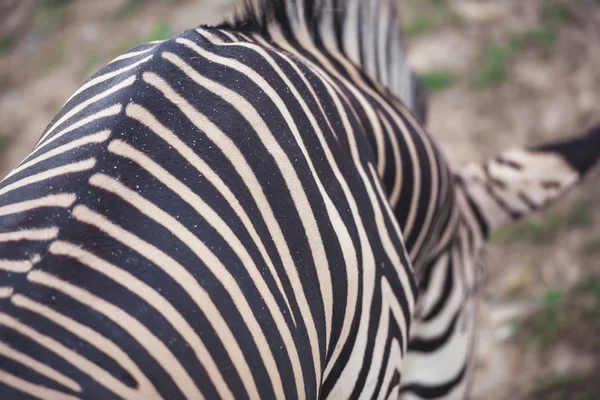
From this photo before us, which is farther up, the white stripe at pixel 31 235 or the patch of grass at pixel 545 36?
the white stripe at pixel 31 235

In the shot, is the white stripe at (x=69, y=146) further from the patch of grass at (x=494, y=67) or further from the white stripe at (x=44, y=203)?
the patch of grass at (x=494, y=67)

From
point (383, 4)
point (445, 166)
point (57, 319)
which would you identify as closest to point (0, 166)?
point (383, 4)

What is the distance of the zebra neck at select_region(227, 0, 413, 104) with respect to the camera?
1.37 m

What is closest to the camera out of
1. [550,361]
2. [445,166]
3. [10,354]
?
[10,354]

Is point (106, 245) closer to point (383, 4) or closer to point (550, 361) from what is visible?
point (383, 4)

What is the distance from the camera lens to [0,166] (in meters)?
4.14

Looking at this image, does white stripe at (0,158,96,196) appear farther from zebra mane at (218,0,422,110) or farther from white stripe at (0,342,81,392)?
zebra mane at (218,0,422,110)

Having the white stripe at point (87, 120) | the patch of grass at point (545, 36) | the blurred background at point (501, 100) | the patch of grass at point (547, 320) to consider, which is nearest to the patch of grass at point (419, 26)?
the blurred background at point (501, 100)

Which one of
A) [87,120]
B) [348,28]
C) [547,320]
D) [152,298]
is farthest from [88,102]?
[547,320]

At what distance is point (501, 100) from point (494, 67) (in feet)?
0.85

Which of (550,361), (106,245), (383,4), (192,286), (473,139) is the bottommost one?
(550,361)

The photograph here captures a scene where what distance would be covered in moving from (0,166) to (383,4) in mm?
3371

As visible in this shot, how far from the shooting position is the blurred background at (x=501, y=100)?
2895 mm

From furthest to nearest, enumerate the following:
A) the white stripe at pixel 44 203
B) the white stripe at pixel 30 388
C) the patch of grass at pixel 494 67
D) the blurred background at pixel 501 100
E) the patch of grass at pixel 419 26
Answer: the patch of grass at pixel 419 26
the patch of grass at pixel 494 67
the blurred background at pixel 501 100
the white stripe at pixel 44 203
the white stripe at pixel 30 388
